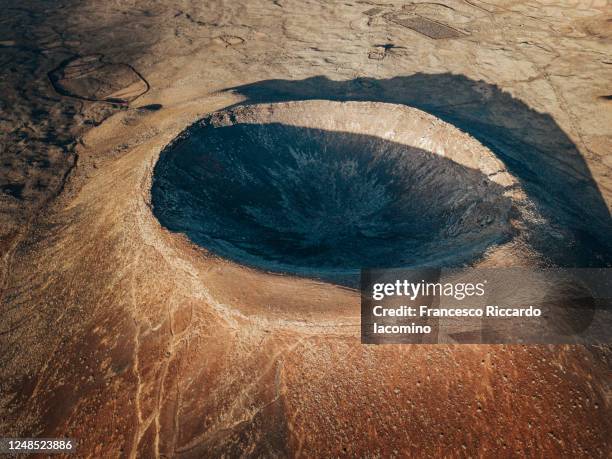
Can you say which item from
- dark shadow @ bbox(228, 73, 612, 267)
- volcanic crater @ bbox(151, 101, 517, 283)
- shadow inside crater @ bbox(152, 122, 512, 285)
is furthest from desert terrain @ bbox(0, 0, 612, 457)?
shadow inside crater @ bbox(152, 122, 512, 285)

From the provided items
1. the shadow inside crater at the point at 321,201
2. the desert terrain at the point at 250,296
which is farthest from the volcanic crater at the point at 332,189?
the desert terrain at the point at 250,296

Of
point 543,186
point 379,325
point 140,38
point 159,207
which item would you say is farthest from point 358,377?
point 140,38

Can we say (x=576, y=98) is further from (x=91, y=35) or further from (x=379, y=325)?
(x=91, y=35)

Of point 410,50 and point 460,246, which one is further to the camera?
point 410,50

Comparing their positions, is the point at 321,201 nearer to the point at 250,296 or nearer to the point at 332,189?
the point at 332,189

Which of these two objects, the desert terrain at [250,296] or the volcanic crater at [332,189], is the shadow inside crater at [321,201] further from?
the desert terrain at [250,296]

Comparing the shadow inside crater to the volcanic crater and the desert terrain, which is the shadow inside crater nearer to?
the volcanic crater

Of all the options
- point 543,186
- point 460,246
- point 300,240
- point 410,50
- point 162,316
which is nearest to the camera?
point 162,316
